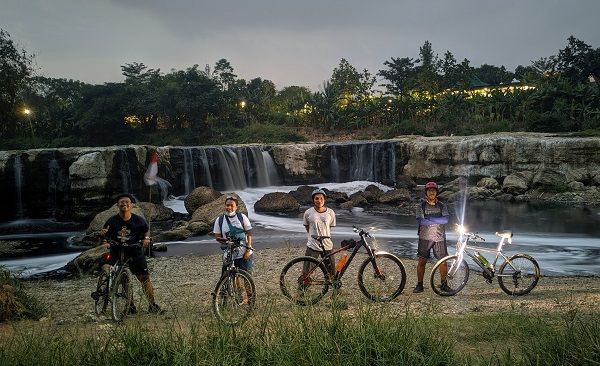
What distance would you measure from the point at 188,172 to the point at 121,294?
23.1 m

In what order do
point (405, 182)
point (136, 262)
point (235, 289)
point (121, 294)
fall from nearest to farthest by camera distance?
point (235, 289) < point (121, 294) < point (136, 262) < point (405, 182)

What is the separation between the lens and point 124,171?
2409 centimetres

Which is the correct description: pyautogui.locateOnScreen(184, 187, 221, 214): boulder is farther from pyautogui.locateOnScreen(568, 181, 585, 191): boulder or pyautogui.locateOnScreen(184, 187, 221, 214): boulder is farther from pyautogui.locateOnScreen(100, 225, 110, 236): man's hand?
pyautogui.locateOnScreen(568, 181, 585, 191): boulder

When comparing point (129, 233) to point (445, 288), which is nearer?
point (129, 233)

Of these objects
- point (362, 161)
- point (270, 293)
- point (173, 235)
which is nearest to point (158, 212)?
point (173, 235)

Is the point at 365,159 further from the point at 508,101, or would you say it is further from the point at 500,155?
the point at 508,101

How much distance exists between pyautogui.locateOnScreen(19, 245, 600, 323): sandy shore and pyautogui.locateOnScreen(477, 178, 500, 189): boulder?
18.6 metres

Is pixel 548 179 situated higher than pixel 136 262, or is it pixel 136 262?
pixel 548 179

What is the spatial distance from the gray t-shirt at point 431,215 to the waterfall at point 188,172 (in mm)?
22789

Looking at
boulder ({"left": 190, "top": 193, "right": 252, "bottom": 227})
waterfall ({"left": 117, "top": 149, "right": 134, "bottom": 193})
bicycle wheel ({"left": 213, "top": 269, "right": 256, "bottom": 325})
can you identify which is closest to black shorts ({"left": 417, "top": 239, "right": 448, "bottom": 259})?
bicycle wheel ({"left": 213, "top": 269, "right": 256, "bottom": 325})

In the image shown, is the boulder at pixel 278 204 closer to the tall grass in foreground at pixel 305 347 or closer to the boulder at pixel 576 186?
the boulder at pixel 576 186

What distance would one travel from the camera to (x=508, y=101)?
4194cm

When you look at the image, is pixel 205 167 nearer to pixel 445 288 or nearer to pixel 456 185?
pixel 456 185

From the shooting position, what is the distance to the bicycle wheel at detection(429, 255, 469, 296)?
26.5ft
